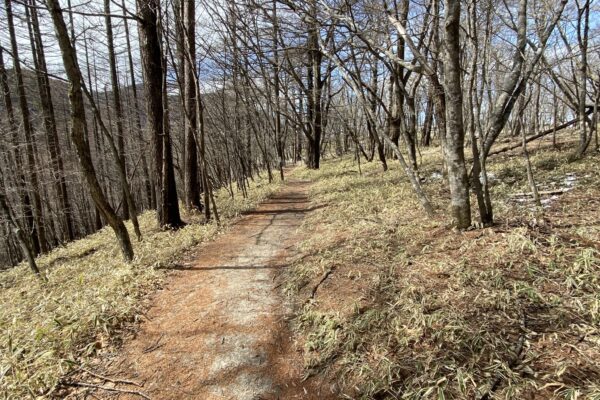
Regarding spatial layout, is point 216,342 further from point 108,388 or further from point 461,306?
point 461,306

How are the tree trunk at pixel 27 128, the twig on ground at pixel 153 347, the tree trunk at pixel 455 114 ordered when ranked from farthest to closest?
1. the tree trunk at pixel 27 128
2. the tree trunk at pixel 455 114
3. the twig on ground at pixel 153 347

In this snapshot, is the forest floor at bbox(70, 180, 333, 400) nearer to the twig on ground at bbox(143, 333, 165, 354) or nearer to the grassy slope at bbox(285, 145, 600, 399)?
the twig on ground at bbox(143, 333, 165, 354)

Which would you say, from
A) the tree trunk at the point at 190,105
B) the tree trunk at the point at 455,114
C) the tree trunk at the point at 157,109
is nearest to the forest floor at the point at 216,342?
the tree trunk at the point at 455,114

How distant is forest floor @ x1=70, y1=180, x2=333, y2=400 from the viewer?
2.64 m

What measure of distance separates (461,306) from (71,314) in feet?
13.8

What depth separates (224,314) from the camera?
11.9ft

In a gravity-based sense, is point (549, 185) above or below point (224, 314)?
above

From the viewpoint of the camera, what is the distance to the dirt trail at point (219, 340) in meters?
2.63

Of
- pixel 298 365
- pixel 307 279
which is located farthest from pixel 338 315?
pixel 307 279

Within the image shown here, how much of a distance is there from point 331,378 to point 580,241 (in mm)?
2972

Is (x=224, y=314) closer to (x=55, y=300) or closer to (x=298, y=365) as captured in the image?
(x=298, y=365)

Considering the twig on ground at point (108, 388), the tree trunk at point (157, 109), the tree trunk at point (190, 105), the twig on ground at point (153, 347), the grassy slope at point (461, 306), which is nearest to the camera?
the grassy slope at point (461, 306)

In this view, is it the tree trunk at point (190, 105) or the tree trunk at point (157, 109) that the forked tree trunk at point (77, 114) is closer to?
the tree trunk at point (157, 109)

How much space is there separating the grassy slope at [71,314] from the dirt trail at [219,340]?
345 millimetres
